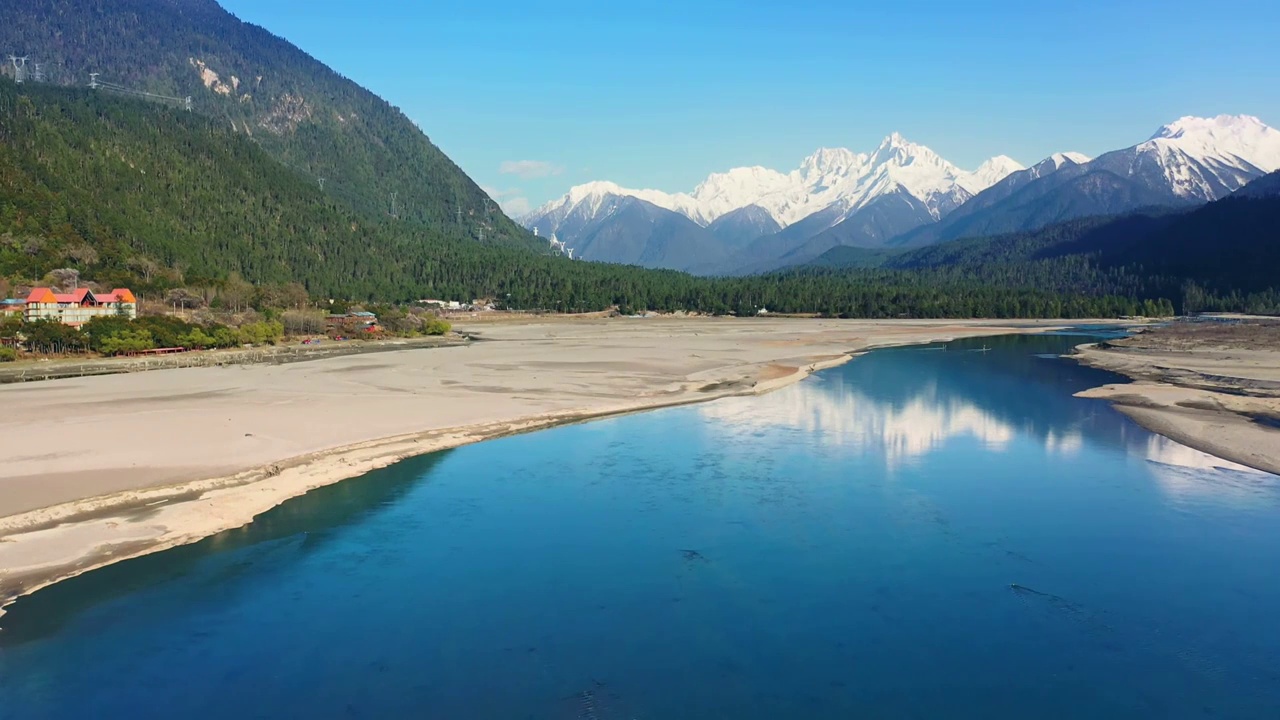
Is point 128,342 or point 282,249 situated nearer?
point 128,342

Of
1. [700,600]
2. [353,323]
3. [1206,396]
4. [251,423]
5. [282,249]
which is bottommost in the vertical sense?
[700,600]

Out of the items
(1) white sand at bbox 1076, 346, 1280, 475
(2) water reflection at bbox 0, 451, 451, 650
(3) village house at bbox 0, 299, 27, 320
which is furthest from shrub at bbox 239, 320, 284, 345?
(1) white sand at bbox 1076, 346, 1280, 475

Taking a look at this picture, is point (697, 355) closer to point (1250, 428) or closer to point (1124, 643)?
point (1250, 428)

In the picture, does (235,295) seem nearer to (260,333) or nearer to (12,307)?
(260,333)

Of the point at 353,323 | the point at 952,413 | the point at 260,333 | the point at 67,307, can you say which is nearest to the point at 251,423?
the point at 952,413

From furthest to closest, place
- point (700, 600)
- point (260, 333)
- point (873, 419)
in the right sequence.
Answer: point (260, 333) < point (873, 419) < point (700, 600)
